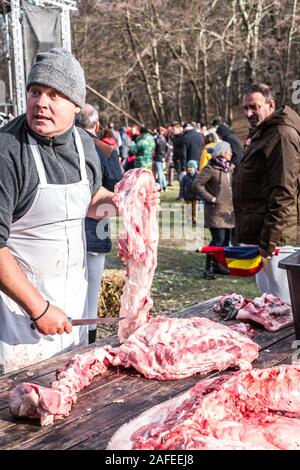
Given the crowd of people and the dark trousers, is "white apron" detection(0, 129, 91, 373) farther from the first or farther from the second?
the dark trousers

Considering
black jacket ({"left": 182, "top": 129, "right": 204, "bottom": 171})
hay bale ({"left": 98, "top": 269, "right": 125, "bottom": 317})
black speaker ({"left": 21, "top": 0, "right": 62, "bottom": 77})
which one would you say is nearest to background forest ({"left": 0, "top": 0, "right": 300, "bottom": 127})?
black jacket ({"left": 182, "top": 129, "right": 204, "bottom": 171})

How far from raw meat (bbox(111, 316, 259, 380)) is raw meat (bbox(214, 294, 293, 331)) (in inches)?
16.0

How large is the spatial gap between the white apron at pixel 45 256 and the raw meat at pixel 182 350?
1.74 ft

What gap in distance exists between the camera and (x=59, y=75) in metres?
2.99

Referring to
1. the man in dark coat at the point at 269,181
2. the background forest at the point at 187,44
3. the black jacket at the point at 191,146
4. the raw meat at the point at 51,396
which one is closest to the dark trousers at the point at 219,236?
the man in dark coat at the point at 269,181

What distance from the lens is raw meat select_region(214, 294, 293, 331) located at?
357cm

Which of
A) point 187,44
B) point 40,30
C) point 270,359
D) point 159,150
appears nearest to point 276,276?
point 270,359

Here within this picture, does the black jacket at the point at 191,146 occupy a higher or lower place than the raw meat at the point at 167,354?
higher

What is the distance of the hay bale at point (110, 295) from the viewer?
22.1ft

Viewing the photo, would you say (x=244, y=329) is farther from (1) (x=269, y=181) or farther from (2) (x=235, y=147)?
(2) (x=235, y=147)

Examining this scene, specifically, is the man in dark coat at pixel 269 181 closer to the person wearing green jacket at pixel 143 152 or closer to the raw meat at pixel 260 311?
the raw meat at pixel 260 311

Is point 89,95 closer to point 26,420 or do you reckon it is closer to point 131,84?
point 131,84
